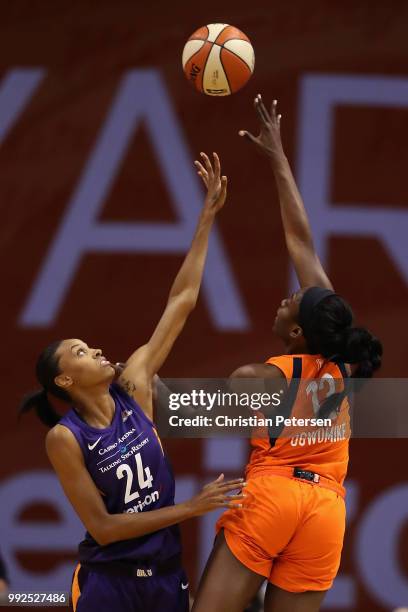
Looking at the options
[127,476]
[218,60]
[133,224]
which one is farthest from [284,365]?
[133,224]

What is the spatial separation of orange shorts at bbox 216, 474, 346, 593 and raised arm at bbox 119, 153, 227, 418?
2.04 ft

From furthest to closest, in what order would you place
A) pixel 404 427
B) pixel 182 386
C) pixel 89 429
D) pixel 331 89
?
pixel 331 89 < pixel 404 427 < pixel 182 386 < pixel 89 429

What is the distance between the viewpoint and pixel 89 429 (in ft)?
15.2

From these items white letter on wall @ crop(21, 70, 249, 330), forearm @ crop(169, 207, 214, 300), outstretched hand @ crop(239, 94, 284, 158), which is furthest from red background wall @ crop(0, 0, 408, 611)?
forearm @ crop(169, 207, 214, 300)

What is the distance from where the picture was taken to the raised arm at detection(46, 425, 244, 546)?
4.48m

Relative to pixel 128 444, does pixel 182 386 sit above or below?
below

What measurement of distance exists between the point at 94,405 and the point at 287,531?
963 millimetres

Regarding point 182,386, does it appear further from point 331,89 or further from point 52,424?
point 331,89

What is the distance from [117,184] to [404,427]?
2.52 m

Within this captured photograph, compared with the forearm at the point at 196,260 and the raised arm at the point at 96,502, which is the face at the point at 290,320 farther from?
the raised arm at the point at 96,502

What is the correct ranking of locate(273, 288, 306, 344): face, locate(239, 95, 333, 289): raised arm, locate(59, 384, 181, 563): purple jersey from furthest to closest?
locate(239, 95, 333, 289): raised arm
locate(273, 288, 306, 344): face
locate(59, 384, 181, 563): purple jersey

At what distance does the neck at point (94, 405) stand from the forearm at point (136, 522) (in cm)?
41

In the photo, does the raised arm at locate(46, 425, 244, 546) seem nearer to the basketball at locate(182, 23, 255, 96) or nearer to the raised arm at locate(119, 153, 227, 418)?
the raised arm at locate(119, 153, 227, 418)

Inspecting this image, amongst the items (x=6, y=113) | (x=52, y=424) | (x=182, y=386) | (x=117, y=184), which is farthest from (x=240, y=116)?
(x=52, y=424)
